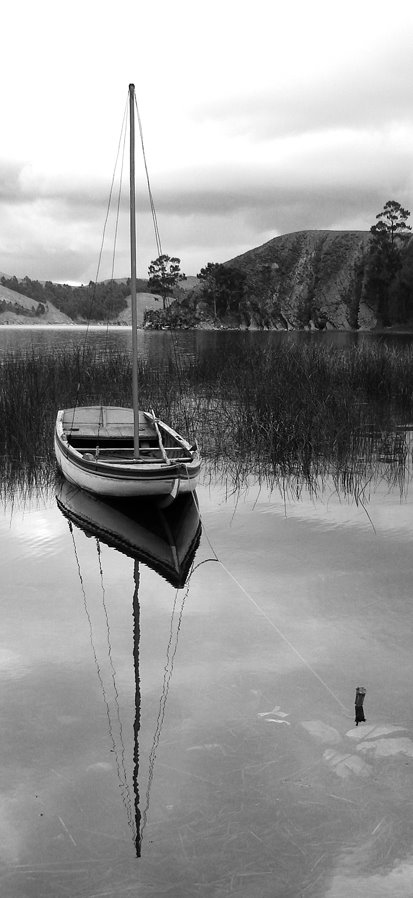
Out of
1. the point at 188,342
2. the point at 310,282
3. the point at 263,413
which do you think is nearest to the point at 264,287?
the point at 310,282

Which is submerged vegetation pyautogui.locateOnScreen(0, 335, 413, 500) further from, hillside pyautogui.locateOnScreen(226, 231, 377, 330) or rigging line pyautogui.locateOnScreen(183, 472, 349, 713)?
hillside pyautogui.locateOnScreen(226, 231, 377, 330)

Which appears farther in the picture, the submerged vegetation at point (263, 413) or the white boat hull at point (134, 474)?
the submerged vegetation at point (263, 413)

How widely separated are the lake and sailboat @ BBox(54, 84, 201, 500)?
956 mm

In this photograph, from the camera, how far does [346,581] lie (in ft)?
29.1

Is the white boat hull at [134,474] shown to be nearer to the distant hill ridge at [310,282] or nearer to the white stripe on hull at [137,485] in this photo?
the white stripe on hull at [137,485]

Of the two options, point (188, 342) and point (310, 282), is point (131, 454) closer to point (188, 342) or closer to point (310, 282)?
point (188, 342)

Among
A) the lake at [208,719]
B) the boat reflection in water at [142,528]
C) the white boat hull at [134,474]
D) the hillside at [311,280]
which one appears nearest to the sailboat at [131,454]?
the white boat hull at [134,474]

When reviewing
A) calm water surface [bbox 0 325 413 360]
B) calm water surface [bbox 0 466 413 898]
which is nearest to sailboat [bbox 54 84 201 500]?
calm water surface [bbox 0 466 413 898]

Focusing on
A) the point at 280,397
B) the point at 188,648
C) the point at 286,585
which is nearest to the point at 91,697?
the point at 188,648

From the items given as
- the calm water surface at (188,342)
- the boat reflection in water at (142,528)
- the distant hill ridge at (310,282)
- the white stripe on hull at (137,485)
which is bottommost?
the boat reflection in water at (142,528)

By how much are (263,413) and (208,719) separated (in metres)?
12.8

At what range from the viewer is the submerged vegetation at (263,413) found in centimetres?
1483

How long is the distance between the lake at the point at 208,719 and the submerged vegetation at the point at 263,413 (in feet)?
14.4

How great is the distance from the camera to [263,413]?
1809cm
